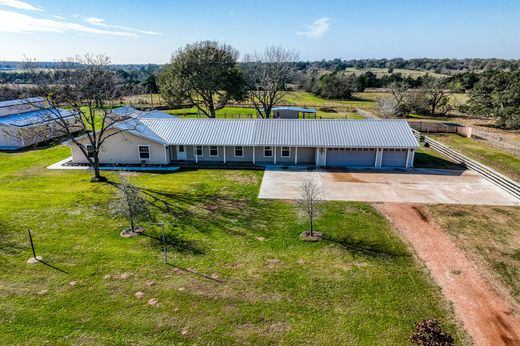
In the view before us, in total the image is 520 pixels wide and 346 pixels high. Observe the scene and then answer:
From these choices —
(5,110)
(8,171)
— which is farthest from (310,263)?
(5,110)

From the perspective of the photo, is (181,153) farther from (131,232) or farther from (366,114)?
(366,114)

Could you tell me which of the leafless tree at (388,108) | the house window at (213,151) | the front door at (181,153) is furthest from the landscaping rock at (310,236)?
the leafless tree at (388,108)

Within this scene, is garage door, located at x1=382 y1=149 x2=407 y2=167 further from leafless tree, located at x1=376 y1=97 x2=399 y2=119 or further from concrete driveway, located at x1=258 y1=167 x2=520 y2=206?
leafless tree, located at x1=376 y1=97 x2=399 y2=119

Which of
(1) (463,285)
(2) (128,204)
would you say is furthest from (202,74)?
(1) (463,285)

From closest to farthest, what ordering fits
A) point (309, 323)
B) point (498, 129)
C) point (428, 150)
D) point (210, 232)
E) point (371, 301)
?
point (309, 323)
point (371, 301)
point (210, 232)
point (428, 150)
point (498, 129)

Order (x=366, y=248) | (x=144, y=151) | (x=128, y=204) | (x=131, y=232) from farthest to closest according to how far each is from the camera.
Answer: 1. (x=144, y=151)
2. (x=131, y=232)
3. (x=128, y=204)
4. (x=366, y=248)

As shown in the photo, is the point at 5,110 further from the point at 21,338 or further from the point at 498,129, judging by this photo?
the point at 498,129

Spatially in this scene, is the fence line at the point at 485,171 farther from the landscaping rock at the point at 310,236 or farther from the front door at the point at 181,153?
the front door at the point at 181,153
